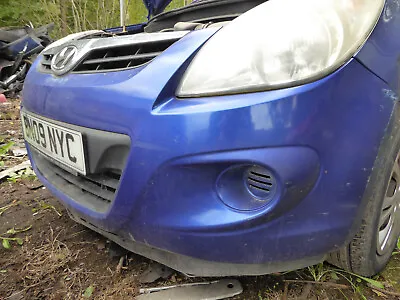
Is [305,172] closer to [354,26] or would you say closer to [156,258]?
[354,26]

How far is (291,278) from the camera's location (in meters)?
1.34

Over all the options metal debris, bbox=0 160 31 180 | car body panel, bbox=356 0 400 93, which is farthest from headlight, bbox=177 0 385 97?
metal debris, bbox=0 160 31 180

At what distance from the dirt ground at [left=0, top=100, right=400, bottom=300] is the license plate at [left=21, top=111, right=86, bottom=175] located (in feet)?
1.56

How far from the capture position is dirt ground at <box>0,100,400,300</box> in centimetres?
130

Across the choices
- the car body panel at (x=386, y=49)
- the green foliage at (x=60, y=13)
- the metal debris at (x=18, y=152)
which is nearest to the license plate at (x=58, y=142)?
the car body panel at (x=386, y=49)

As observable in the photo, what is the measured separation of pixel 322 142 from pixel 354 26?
0.33m

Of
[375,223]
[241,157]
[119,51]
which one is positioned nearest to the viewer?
[241,157]

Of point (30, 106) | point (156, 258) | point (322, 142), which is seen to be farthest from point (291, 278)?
point (30, 106)

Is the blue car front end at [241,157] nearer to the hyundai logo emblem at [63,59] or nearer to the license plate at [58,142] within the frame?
the license plate at [58,142]

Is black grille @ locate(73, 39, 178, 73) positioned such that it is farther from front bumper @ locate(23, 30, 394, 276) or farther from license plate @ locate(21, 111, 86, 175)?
license plate @ locate(21, 111, 86, 175)

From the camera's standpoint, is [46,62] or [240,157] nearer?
[240,157]

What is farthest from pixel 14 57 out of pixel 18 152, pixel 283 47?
pixel 283 47

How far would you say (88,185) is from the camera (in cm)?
129

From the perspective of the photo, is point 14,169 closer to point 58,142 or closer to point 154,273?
point 58,142
